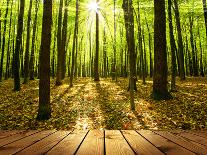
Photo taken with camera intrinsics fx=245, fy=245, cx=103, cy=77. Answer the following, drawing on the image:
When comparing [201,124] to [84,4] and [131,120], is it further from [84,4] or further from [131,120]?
[84,4]

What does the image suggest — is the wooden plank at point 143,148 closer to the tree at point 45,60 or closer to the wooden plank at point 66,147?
the wooden plank at point 66,147

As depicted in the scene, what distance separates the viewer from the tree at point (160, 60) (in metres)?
13.3

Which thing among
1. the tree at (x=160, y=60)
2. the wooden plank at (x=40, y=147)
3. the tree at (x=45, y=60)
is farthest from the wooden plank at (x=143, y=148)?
the tree at (x=160, y=60)

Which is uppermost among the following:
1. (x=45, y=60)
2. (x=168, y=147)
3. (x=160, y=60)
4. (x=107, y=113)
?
(x=160, y=60)

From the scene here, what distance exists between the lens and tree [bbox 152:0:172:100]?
13.3 m

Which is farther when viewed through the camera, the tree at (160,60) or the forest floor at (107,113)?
the tree at (160,60)

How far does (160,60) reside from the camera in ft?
44.2

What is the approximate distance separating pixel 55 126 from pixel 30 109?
344 centimetres

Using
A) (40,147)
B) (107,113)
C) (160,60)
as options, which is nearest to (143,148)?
(40,147)

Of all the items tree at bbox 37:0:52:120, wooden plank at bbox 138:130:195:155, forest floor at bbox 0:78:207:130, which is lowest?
forest floor at bbox 0:78:207:130

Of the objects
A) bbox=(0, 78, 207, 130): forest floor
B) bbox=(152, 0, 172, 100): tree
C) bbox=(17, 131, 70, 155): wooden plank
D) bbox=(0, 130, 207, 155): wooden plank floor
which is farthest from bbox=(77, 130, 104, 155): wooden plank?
bbox=(152, 0, 172, 100): tree

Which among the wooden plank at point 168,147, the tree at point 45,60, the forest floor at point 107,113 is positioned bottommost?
the forest floor at point 107,113

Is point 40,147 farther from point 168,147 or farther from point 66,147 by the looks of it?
point 168,147

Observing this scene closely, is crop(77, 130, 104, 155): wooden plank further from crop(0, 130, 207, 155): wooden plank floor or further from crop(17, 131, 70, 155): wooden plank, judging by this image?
crop(17, 131, 70, 155): wooden plank
